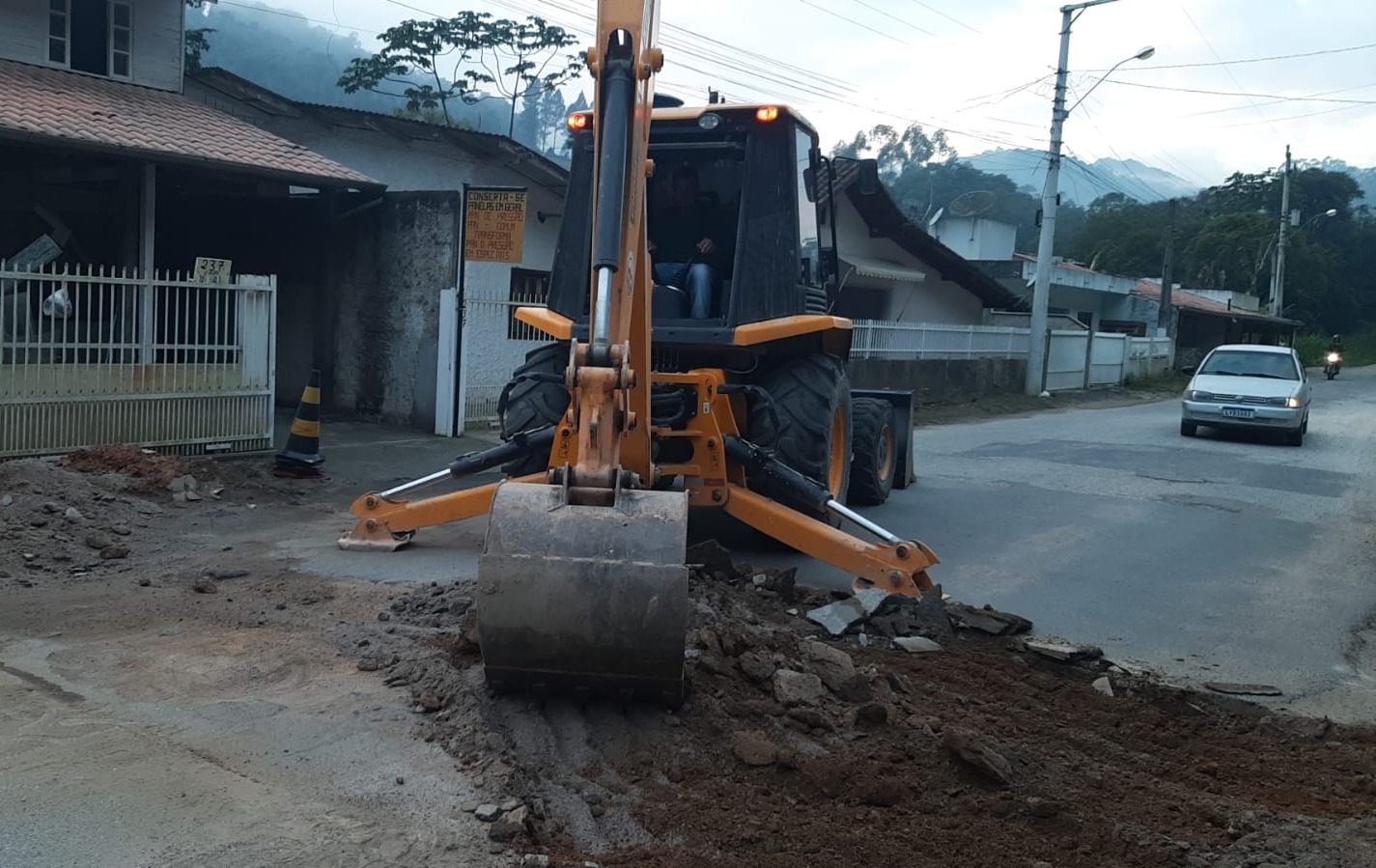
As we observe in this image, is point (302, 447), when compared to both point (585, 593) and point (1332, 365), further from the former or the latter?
point (1332, 365)

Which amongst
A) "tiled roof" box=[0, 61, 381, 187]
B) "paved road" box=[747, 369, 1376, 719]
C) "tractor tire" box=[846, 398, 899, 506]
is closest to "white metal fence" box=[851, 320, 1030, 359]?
"paved road" box=[747, 369, 1376, 719]

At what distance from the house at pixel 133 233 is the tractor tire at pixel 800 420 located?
231 inches

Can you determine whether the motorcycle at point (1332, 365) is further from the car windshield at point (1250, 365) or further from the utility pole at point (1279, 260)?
→ the car windshield at point (1250, 365)

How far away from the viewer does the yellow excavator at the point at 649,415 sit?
4.19m

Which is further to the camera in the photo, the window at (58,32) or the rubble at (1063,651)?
the window at (58,32)

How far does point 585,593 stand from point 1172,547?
6576 millimetres

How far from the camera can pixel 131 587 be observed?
668 centimetres

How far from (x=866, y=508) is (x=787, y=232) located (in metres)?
3.34

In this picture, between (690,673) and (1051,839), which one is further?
(690,673)

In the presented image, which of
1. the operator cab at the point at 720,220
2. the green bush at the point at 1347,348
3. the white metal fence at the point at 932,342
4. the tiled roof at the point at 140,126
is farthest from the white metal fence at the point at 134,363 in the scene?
the green bush at the point at 1347,348

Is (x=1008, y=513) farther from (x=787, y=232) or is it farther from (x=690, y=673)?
(x=690, y=673)

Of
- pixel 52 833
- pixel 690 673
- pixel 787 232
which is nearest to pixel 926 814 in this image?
pixel 690 673

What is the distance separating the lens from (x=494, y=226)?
13742 millimetres

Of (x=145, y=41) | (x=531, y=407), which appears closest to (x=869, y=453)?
(x=531, y=407)
